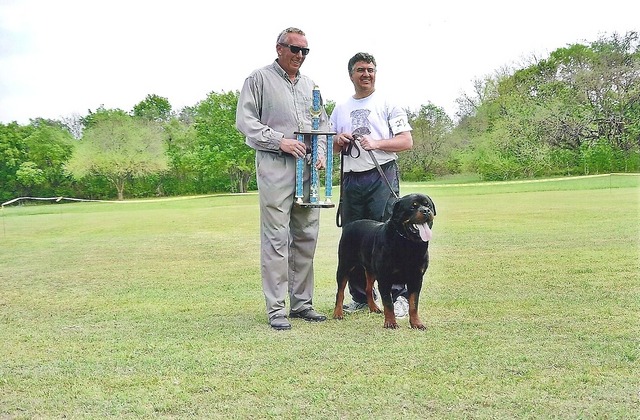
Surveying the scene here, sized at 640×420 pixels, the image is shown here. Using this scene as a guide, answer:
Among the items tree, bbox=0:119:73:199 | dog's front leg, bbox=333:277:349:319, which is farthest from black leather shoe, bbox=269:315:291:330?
tree, bbox=0:119:73:199

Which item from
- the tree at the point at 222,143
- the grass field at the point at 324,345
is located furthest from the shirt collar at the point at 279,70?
the tree at the point at 222,143

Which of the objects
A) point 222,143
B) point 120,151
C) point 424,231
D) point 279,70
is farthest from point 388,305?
point 120,151

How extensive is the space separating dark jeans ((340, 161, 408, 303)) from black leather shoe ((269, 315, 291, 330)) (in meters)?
0.83

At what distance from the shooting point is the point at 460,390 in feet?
10.3

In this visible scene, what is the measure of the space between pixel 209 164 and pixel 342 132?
25.5m

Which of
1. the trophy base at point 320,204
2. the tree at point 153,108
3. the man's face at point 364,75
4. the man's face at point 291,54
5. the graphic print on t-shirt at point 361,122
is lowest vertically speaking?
the trophy base at point 320,204

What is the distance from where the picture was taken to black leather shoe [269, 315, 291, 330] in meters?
4.52

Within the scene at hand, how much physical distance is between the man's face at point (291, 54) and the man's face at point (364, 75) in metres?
0.44

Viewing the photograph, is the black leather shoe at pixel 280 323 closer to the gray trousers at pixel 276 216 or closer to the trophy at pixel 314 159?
the gray trousers at pixel 276 216

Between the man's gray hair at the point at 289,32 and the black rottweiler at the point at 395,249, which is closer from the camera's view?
the black rottweiler at the point at 395,249

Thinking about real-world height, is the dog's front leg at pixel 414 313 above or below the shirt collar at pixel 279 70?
below

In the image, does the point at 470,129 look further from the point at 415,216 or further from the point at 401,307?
the point at 415,216

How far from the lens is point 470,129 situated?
26.9m

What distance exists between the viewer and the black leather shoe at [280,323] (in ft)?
14.8
